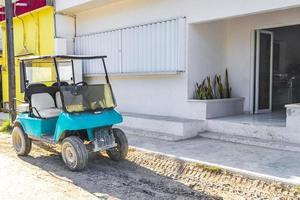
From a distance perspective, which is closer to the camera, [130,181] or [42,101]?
[130,181]

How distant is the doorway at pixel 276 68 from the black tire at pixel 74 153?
524 centimetres

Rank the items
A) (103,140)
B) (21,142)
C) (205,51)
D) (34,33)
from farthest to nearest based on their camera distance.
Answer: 1. (34,33)
2. (205,51)
3. (21,142)
4. (103,140)

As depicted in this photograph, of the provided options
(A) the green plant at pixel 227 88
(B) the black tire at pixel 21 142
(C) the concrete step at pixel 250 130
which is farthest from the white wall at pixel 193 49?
(B) the black tire at pixel 21 142

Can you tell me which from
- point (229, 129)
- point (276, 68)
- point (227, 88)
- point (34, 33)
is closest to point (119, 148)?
point (229, 129)

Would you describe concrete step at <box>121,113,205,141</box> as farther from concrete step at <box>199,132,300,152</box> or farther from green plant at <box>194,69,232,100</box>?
green plant at <box>194,69,232,100</box>

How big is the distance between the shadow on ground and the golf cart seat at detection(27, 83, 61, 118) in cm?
92

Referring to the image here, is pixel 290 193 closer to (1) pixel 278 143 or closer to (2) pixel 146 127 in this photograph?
(1) pixel 278 143

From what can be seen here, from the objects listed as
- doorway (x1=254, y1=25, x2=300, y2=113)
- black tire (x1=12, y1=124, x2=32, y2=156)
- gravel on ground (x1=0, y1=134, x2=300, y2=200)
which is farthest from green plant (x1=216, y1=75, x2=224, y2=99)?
black tire (x1=12, y1=124, x2=32, y2=156)

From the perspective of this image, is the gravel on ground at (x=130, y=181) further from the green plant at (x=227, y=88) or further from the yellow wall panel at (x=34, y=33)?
the yellow wall panel at (x=34, y=33)

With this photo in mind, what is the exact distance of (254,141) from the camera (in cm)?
707

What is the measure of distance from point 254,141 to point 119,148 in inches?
108

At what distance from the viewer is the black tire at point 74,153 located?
5.75m

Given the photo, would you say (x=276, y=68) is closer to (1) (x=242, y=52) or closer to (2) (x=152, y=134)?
(1) (x=242, y=52)

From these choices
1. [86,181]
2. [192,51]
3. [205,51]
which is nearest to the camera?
[86,181]
